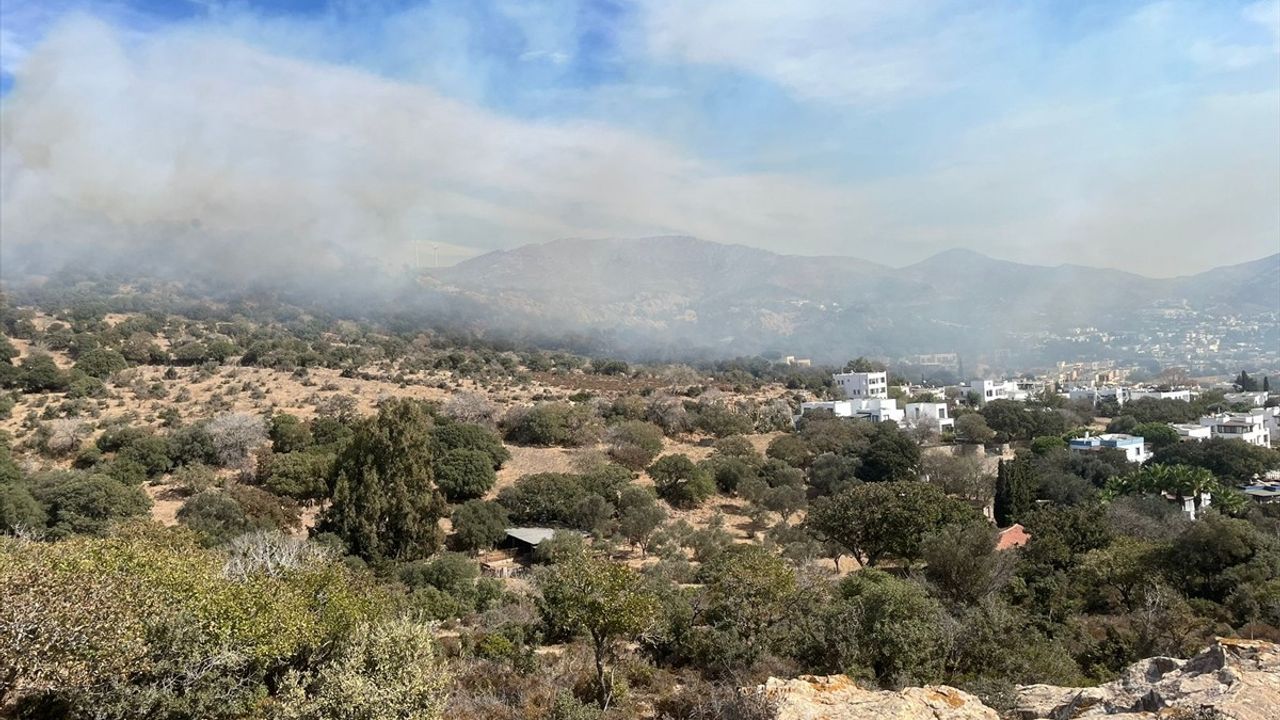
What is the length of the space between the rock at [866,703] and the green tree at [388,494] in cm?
1524

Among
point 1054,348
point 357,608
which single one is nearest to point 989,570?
point 357,608

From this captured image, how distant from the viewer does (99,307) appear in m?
57.4

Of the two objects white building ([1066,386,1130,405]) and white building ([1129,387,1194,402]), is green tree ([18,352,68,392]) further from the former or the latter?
white building ([1129,387,1194,402])

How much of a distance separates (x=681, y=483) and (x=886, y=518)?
948 cm

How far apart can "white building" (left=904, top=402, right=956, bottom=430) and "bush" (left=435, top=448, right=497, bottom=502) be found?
3379 centimetres

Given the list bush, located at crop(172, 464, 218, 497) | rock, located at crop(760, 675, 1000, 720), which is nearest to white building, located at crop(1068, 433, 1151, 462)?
rock, located at crop(760, 675, 1000, 720)

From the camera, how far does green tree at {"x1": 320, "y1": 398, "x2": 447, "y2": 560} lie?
20.9m

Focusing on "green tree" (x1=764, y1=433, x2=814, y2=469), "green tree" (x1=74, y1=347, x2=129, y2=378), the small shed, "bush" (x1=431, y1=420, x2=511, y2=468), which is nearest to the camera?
the small shed

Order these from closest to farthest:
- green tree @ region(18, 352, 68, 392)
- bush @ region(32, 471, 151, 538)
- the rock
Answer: the rock < bush @ region(32, 471, 151, 538) < green tree @ region(18, 352, 68, 392)

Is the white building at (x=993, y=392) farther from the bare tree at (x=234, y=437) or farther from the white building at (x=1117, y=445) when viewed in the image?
the bare tree at (x=234, y=437)

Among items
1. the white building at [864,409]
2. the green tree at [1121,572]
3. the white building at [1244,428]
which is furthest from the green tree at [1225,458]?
the green tree at [1121,572]

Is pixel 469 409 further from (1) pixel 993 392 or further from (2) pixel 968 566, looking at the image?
(1) pixel 993 392

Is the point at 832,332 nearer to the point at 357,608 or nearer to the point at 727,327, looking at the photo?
the point at 727,327

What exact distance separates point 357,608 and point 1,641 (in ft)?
11.8
